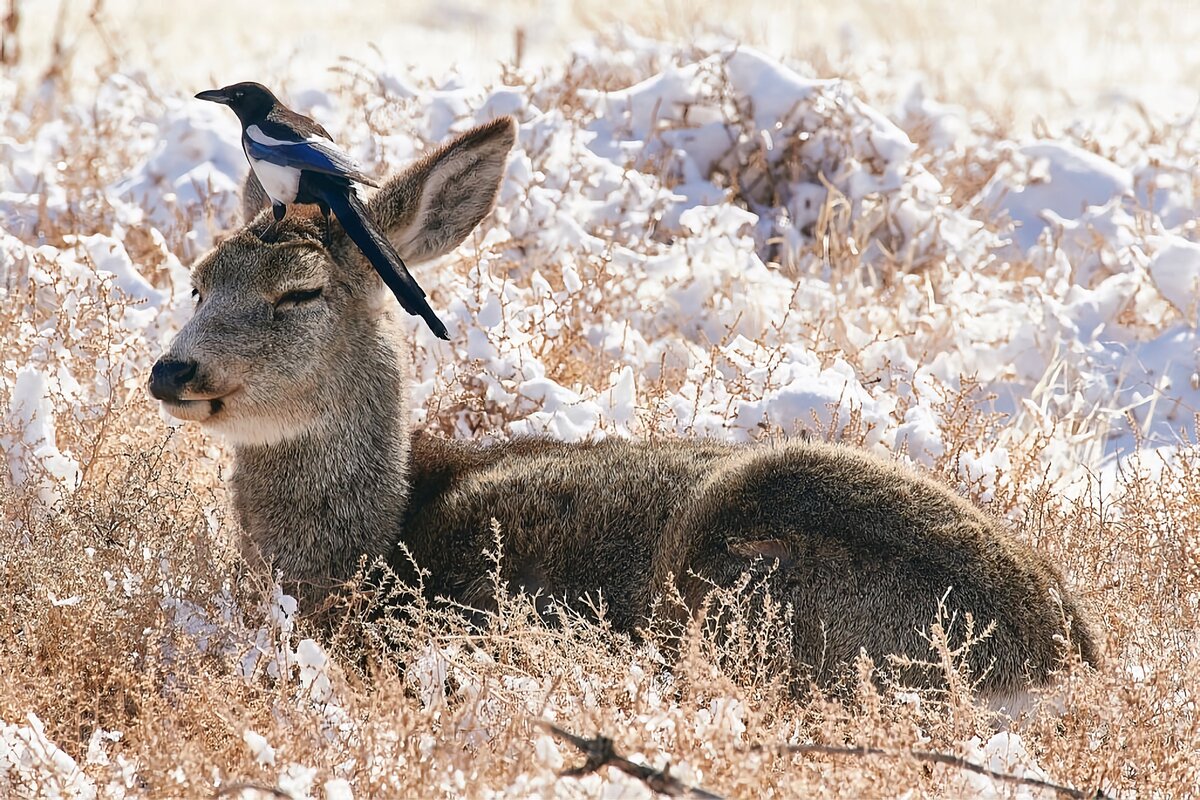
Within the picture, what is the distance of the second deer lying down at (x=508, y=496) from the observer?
15.0 ft

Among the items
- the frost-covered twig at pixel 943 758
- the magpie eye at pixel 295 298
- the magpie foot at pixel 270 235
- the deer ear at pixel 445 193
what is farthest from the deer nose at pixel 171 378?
the frost-covered twig at pixel 943 758

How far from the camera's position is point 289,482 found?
539 cm

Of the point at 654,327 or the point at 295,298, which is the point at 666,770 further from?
the point at 654,327

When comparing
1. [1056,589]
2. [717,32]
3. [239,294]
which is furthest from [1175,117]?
[239,294]

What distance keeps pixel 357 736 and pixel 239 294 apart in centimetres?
195

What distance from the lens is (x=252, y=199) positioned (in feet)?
19.4

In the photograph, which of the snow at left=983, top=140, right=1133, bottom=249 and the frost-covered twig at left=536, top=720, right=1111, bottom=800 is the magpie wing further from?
the snow at left=983, top=140, right=1133, bottom=249

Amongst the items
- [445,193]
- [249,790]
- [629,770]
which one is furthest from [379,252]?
[629,770]

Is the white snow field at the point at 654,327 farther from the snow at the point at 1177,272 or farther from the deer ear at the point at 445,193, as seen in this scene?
the deer ear at the point at 445,193

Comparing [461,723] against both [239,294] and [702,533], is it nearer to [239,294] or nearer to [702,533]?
[702,533]

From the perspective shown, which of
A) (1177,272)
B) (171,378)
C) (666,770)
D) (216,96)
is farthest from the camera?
(1177,272)

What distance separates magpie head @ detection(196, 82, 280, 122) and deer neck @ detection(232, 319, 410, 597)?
0.87 m

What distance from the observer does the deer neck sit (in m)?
5.34

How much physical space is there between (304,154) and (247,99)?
0.42 metres
